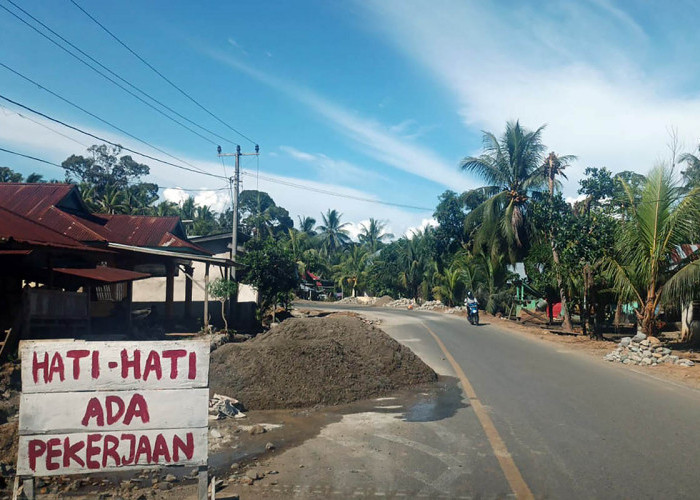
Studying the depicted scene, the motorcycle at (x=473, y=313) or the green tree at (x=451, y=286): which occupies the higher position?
the green tree at (x=451, y=286)

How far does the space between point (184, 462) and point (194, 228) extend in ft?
200

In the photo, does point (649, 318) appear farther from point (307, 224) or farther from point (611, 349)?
point (307, 224)

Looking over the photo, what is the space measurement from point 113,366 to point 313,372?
589 centimetres

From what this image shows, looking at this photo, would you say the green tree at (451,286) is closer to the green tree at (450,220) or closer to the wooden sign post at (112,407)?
the green tree at (450,220)

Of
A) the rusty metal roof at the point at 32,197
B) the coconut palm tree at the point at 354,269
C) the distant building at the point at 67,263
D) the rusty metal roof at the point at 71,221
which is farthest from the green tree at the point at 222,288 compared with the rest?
the coconut palm tree at the point at 354,269

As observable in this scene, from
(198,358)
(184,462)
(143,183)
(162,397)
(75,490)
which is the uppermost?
(143,183)

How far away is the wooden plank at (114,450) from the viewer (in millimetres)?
4688

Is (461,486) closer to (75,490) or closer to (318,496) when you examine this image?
(318,496)

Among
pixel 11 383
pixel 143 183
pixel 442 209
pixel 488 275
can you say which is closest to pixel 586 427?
pixel 11 383

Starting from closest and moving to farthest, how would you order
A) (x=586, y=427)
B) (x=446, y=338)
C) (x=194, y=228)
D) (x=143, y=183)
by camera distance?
(x=586, y=427), (x=446, y=338), (x=194, y=228), (x=143, y=183)

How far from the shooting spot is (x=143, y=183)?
69125 millimetres

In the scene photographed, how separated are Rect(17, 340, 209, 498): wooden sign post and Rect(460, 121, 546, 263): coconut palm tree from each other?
33.7m

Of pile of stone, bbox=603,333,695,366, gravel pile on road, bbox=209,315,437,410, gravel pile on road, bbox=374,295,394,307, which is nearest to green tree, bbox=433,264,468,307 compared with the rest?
gravel pile on road, bbox=374,295,394,307

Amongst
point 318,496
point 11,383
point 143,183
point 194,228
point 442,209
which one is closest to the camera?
point 318,496
